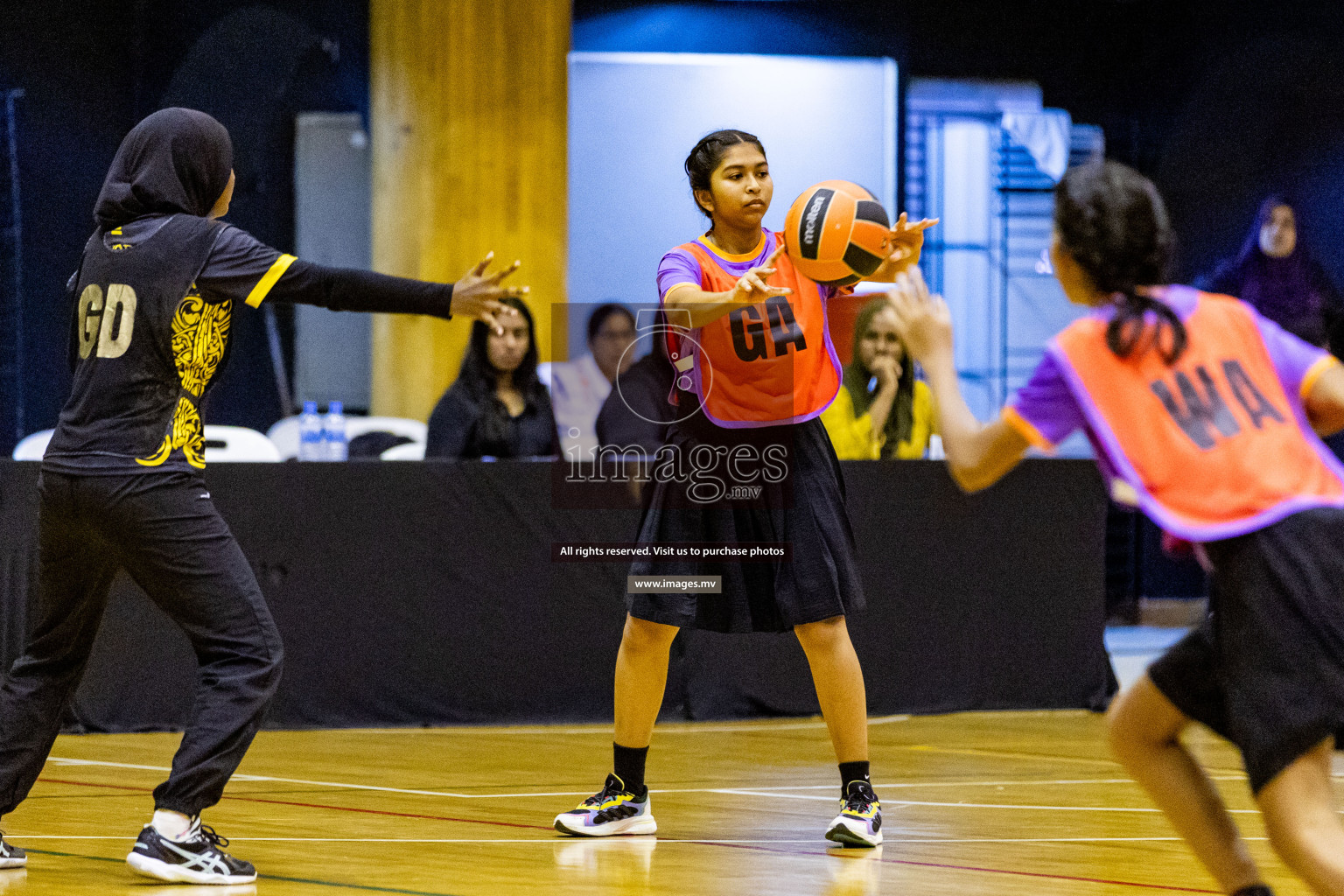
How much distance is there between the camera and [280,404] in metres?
9.22

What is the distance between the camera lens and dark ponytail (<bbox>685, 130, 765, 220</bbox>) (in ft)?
12.6

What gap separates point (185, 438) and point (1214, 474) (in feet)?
7.10

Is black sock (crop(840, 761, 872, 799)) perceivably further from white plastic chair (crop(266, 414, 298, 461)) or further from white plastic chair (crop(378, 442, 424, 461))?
white plastic chair (crop(266, 414, 298, 461))

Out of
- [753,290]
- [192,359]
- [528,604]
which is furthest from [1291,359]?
[528,604]

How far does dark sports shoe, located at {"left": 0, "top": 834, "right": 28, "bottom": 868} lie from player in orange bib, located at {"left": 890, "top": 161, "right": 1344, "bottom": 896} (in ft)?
7.63

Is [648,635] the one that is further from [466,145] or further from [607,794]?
[466,145]

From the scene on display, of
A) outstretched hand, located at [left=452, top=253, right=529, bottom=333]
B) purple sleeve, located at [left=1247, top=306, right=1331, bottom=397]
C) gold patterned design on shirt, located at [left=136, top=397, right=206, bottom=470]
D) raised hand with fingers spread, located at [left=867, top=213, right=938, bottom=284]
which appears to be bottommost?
gold patterned design on shirt, located at [left=136, top=397, right=206, bottom=470]

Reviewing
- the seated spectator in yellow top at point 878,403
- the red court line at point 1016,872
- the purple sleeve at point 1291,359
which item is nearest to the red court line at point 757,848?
the red court line at point 1016,872

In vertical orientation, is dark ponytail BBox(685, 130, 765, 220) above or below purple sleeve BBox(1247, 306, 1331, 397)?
above

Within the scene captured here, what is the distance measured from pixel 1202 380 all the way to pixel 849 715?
5.62 ft

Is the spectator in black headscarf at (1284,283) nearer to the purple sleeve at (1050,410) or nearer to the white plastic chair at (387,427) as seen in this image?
the white plastic chair at (387,427)

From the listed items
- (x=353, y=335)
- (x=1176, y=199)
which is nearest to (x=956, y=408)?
(x=353, y=335)

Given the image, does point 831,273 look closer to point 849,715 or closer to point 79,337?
point 849,715

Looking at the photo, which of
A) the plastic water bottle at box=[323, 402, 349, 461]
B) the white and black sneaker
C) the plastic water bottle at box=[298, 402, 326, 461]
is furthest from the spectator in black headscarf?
the white and black sneaker
